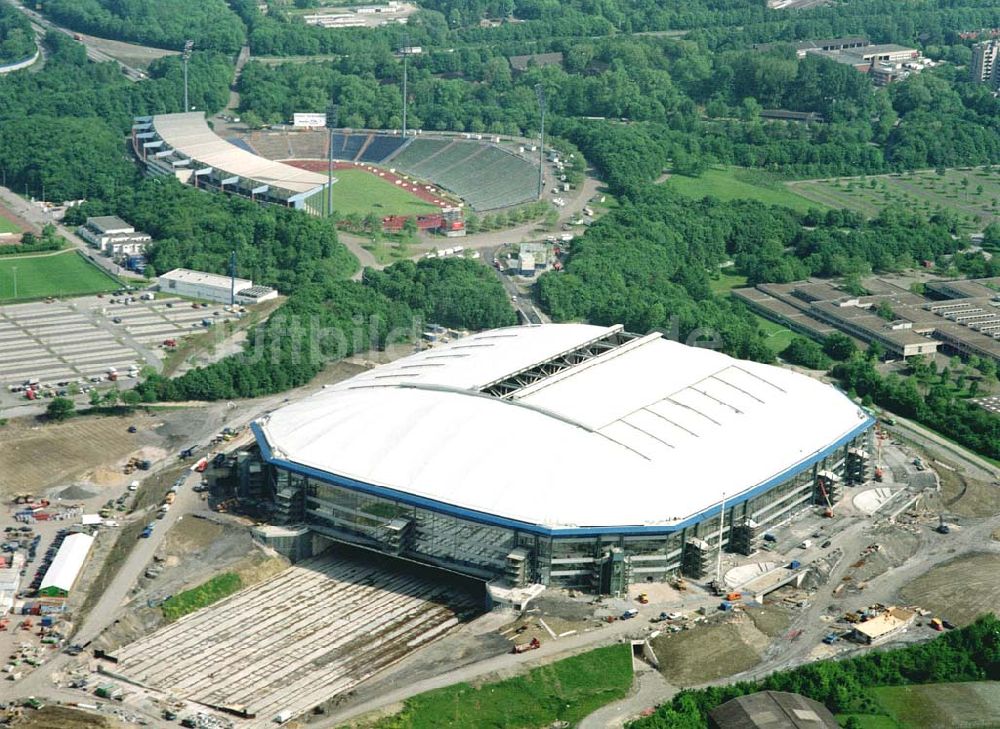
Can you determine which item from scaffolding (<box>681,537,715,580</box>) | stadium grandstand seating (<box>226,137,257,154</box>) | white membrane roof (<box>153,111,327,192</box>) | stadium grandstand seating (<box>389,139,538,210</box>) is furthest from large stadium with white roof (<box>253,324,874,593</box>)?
stadium grandstand seating (<box>226,137,257,154</box>)

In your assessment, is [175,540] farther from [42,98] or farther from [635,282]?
[42,98]

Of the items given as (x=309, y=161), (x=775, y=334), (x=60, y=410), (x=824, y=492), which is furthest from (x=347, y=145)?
(x=824, y=492)

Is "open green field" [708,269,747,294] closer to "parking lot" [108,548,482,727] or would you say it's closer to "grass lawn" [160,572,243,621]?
"parking lot" [108,548,482,727]

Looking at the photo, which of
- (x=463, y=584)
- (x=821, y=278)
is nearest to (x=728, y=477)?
(x=463, y=584)

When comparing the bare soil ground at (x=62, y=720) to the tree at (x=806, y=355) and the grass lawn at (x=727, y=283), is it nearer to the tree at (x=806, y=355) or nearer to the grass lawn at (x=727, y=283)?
the tree at (x=806, y=355)

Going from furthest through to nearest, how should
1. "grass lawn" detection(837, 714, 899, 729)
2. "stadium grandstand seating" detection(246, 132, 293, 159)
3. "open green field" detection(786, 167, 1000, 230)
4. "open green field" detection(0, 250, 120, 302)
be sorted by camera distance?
"stadium grandstand seating" detection(246, 132, 293, 159) < "open green field" detection(786, 167, 1000, 230) < "open green field" detection(0, 250, 120, 302) < "grass lawn" detection(837, 714, 899, 729)
